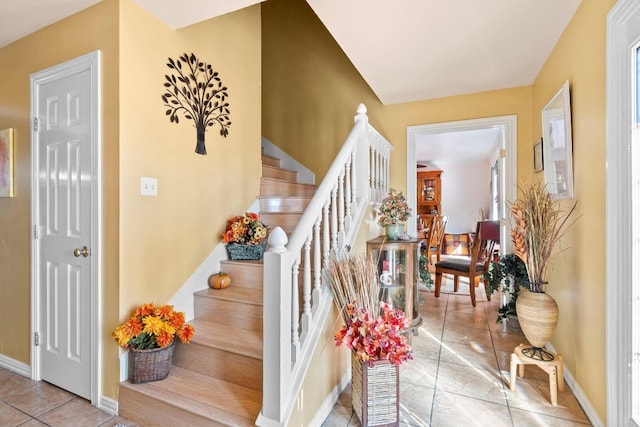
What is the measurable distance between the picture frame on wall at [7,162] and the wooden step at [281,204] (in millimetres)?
1802

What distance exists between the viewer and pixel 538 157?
2.76 m

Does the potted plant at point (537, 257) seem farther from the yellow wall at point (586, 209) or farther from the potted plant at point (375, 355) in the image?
the potted plant at point (375, 355)

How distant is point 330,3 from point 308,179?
2.16m

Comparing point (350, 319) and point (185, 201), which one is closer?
point (350, 319)

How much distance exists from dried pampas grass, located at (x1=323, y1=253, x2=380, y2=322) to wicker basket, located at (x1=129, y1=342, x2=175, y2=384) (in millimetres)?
980

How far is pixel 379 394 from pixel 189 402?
0.96m

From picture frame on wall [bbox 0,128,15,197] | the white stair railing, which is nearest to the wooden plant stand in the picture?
the white stair railing

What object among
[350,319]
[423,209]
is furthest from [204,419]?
[423,209]

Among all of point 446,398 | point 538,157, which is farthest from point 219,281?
point 538,157

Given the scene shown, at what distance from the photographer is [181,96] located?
6.87 ft

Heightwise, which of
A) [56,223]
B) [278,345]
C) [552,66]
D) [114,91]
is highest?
[552,66]

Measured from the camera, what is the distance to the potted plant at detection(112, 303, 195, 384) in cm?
168

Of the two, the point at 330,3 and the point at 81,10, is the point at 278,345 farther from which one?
the point at 81,10

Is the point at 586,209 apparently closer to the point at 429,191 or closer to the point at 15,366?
the point at 15,366
